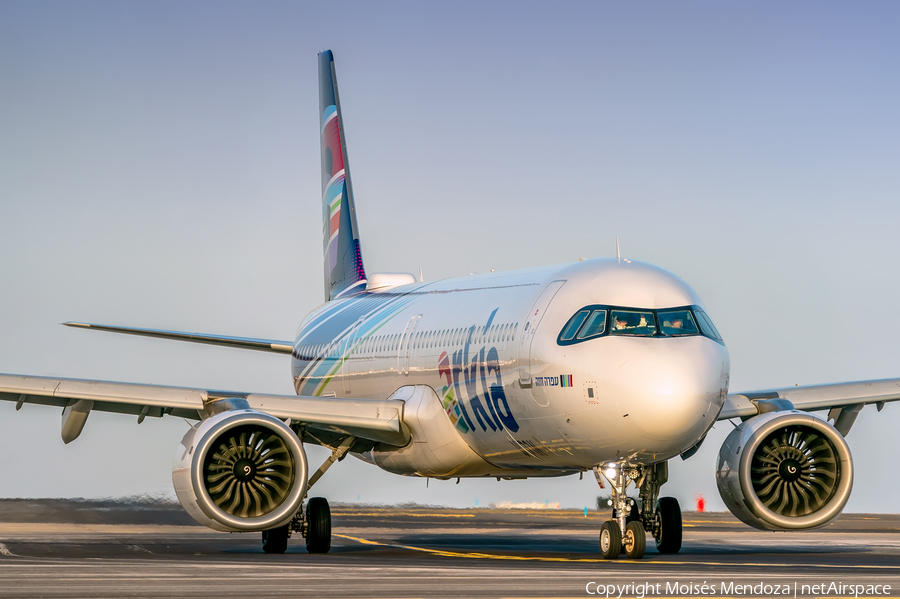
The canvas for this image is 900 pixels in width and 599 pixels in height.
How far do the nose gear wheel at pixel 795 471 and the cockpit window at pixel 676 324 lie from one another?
2846 millimetres

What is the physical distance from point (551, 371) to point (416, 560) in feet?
9.85

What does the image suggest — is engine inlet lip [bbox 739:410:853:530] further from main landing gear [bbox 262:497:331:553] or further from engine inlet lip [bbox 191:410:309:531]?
main landing gear [bbox 262:497:331:553]

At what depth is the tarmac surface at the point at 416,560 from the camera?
40.3 ft

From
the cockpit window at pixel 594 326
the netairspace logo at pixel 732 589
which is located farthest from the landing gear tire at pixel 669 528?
the netairspace logo at pixel 732 589

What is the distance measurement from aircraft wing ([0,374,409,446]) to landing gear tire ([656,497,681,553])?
3990 millimetres

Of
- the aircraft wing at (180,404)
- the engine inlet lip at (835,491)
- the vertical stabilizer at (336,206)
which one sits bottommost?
the engine inlet lip at (835,491)

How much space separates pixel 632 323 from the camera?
1588 cm

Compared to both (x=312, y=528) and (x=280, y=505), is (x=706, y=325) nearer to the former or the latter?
(x=280, y=505)

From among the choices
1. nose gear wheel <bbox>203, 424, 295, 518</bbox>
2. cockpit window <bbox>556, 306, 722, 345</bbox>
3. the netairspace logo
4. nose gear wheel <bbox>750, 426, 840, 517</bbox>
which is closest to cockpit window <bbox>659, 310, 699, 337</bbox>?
cockpit window <bbox>556, 306, 722, 345</bbox>

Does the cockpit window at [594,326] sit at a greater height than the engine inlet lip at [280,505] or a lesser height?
greater

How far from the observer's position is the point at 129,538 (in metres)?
23.6

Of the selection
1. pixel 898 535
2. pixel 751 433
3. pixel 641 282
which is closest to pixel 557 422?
pixel 641 282

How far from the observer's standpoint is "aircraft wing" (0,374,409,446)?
1858cm

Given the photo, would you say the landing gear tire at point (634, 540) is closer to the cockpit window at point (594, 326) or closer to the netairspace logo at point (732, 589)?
the cockpit window at point (594, 326)
